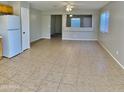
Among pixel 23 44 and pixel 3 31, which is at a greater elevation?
pixel 3 31

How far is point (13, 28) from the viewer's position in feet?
20.1

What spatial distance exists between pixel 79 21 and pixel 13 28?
7.06m

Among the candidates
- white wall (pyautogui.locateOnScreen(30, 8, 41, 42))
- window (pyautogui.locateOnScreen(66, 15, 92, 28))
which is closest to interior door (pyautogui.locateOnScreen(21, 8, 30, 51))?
white wall (pyautogui.locateOnScreen(30, 8, 41, 42))

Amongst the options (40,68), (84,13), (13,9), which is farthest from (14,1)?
(84,13)

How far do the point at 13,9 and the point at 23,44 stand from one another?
1.55 metres

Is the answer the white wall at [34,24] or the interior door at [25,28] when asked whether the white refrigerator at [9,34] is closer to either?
the interior door at [25,28]

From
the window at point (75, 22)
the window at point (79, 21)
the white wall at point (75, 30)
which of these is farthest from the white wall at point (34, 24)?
the window at point (75, 22)

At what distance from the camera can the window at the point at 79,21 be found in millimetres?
12188

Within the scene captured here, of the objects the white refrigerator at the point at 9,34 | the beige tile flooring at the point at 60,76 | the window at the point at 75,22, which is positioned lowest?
the beige tile flooring at the point at 60,76

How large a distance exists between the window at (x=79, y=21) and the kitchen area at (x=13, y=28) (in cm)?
534

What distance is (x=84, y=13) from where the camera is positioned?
12.0m

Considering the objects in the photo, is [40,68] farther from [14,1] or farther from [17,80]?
[14,1]

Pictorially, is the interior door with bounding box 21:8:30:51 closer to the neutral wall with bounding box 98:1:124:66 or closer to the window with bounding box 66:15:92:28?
the neutral wall with bounding box 98:1:124:66

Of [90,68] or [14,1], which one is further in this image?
[14,1]
